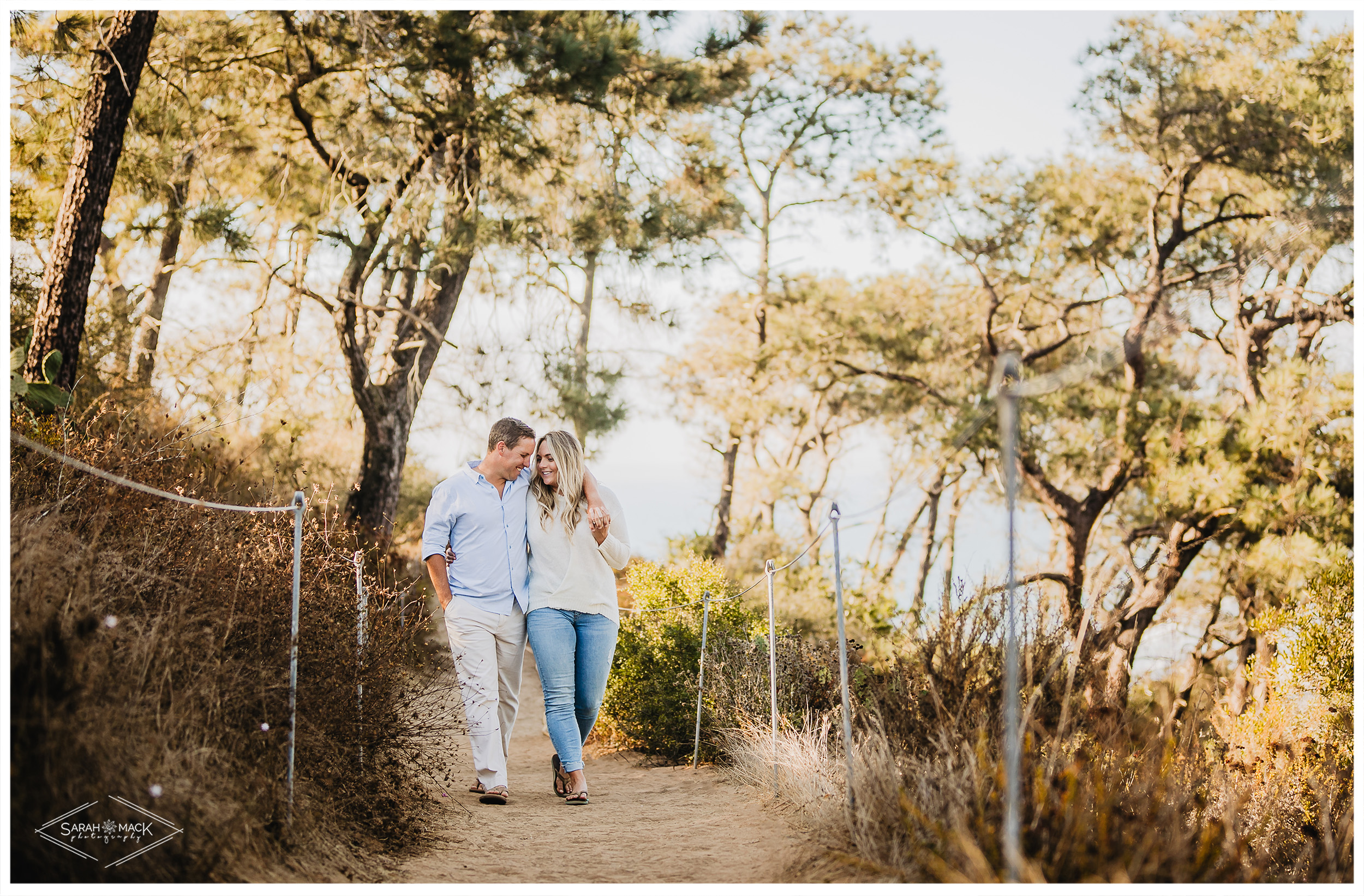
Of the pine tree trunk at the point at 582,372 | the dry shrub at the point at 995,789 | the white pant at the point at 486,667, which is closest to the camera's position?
the dry shrub at the point at 995,789

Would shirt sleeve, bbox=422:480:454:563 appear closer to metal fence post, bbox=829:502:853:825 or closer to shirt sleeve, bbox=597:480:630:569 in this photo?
shirt sleeve, bbox=597:480:630:569

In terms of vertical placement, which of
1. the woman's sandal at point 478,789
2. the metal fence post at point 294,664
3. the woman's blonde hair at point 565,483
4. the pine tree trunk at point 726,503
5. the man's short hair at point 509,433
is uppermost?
the pine tree trunk at point 726,503

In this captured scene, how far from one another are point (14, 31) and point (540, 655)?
7125 millimetres

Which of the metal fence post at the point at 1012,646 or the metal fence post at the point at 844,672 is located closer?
the metal fence post at the point at 1012,646

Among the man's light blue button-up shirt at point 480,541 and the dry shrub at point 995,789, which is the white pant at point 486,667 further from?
the dry shrub at point 995,789

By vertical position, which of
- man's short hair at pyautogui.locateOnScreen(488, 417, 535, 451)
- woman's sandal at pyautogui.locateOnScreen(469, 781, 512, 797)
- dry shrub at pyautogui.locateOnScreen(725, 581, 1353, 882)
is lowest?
woman's sandal at pyautogui.locateOnScreen(469, 781, 512, 797)

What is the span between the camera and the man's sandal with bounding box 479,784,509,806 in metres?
4.61

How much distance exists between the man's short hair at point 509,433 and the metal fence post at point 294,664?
136cm

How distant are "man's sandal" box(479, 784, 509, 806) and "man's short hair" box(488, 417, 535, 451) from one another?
158 centimetres

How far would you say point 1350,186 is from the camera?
1100 cm

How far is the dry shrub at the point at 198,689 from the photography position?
8.59 feet

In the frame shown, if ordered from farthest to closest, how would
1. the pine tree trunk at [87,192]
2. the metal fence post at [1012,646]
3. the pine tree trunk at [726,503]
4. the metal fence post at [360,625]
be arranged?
the pine tree trunk at [726,503] → the pine tree trunk at [87,192] → the metal fence post at [360,625] → the metal fence post at [1012,646]

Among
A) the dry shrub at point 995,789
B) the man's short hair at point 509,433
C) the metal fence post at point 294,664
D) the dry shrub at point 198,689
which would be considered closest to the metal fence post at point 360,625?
the dry shrub at point 198,689

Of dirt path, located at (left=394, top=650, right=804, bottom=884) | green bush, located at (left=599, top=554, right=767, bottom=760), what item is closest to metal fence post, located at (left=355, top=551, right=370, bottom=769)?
dirt path, located at (left=394, top=650, right=804, bottom=884)
